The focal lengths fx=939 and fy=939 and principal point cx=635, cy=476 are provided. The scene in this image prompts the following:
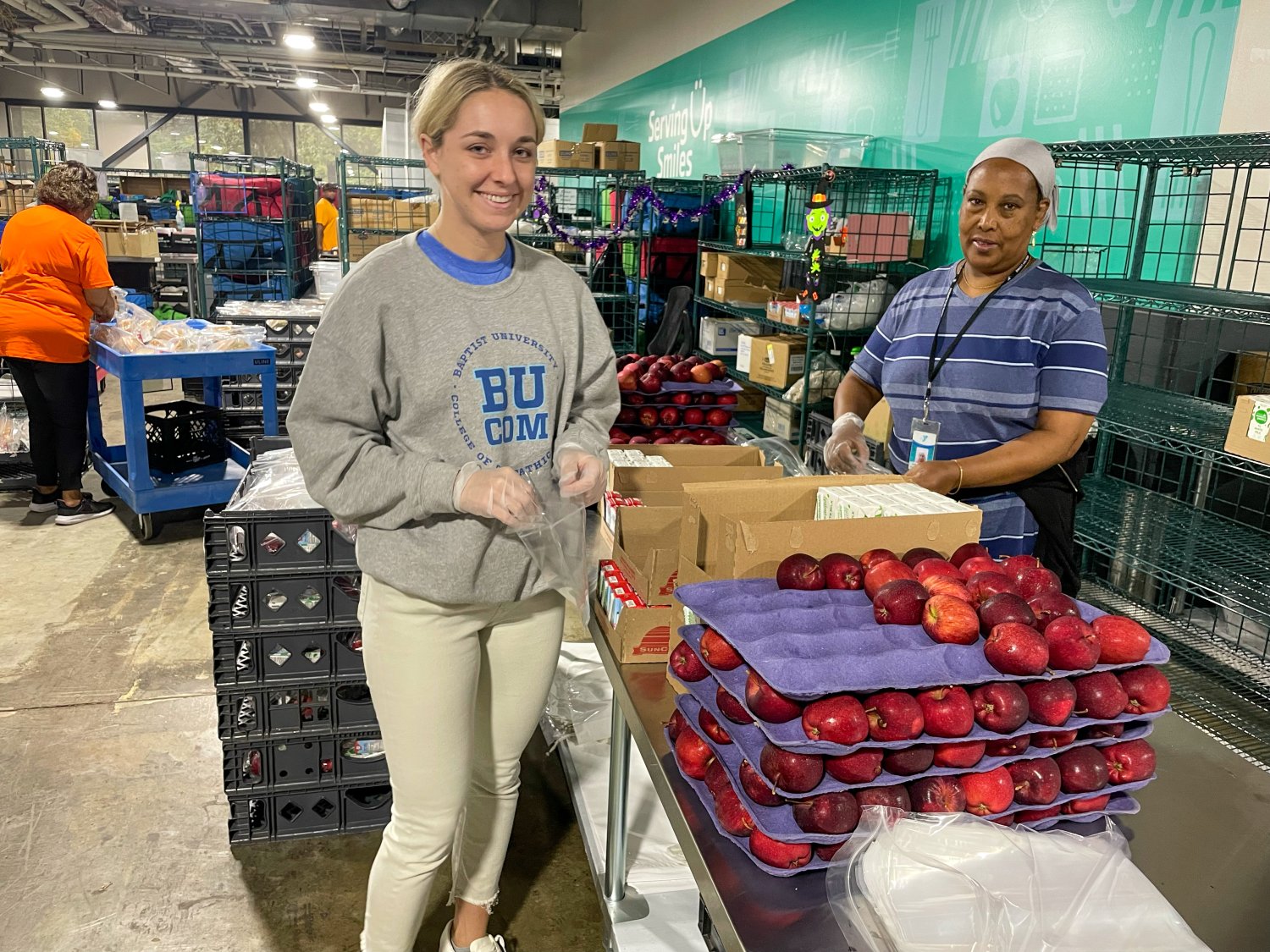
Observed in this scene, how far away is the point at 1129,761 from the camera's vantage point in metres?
1.27

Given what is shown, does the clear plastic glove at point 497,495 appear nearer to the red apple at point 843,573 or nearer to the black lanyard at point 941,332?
the red apple at point 843,573

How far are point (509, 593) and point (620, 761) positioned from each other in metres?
0.66

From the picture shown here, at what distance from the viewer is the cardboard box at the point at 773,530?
1521 millimetres

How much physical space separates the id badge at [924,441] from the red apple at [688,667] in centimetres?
90

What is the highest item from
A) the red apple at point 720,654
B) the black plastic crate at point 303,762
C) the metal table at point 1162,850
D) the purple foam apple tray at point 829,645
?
the purple foam apple tray at point 829,645

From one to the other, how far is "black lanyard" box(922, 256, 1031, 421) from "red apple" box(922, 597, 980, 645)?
1124mm

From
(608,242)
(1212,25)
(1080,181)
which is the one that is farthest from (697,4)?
(1212,25)

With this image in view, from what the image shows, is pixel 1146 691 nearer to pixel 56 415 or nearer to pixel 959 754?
pixel 959 754

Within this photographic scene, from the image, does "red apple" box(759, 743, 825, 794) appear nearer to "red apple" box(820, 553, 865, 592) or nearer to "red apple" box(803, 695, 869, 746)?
"red apple" box(803, 695, 869, 746)

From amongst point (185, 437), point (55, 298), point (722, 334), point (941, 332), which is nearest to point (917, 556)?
point (941, 332)

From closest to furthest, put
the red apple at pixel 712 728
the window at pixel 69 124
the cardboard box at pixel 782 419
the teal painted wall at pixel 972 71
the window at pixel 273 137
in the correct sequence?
the red apple at pixel 712 728 → the teal painted wall at pixel 972 71 → the cardboard box at pixel 782 419 → the window at pixel 69 124 → the window at pixel 273 137

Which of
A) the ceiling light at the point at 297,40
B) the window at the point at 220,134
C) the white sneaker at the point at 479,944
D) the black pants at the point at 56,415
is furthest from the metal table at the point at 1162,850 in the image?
the window at the point at 220,134

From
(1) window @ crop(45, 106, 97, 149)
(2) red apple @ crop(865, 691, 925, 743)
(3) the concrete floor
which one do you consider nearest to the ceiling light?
(3) the concrete floor

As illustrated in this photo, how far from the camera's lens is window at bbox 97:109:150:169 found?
21.0 m
